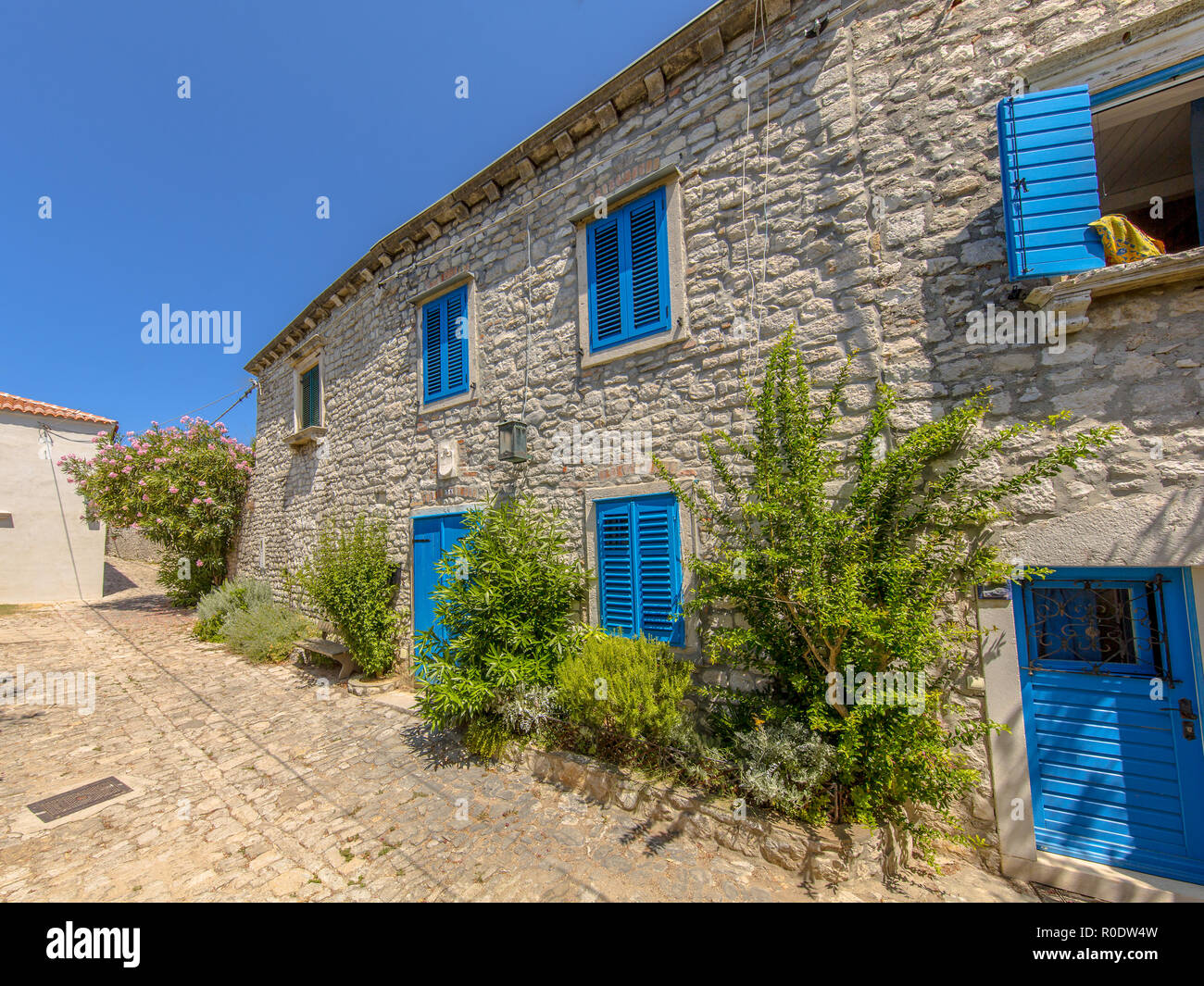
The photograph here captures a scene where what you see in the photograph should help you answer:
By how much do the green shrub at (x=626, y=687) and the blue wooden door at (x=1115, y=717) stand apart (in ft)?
7.57

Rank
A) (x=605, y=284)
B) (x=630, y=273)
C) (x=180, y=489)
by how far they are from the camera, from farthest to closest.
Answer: (x=180, y=489) → (x=605, y=284) → (x=630, y=273)

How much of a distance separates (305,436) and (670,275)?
835cm

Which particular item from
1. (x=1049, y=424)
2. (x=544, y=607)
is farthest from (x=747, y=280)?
(x=544, y=607)

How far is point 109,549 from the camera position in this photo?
23672 millimetres

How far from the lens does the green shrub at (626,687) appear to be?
12.4 ft

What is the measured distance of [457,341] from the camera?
6711mm

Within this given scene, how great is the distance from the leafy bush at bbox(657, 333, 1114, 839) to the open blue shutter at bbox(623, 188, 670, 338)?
1.56m

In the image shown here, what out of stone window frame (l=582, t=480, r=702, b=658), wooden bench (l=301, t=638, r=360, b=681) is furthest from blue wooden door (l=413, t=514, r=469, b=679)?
stone window frame (l=582, t=480, r=702, b=658)

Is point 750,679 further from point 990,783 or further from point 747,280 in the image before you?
point 747,280

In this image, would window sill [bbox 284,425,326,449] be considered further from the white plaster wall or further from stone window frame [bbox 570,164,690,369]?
the white plaster wall

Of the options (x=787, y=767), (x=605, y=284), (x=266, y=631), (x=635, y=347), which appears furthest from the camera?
(x=266, y=631)

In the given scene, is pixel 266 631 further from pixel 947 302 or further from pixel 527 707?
pixel 947 302

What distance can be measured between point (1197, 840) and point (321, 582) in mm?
8551

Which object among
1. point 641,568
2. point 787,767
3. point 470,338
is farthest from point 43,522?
point 787,767
